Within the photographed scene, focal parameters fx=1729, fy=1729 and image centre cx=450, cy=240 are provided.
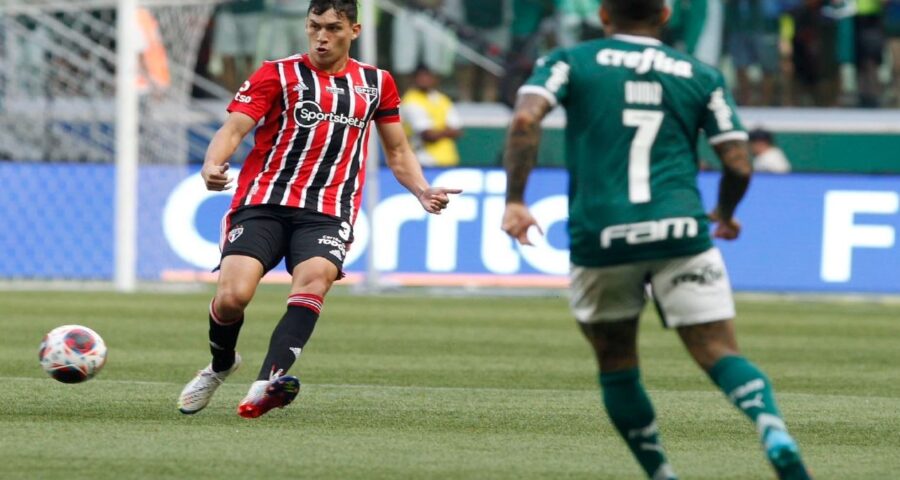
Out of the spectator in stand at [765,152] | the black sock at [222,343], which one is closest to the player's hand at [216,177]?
the black sock at [222,343]

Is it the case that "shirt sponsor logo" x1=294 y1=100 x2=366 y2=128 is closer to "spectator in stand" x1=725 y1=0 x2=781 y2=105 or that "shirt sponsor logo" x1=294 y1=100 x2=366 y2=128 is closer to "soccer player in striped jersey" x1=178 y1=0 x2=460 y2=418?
"soccer player in striped jersey" x1=178 y1=0 x2=460 y2=418

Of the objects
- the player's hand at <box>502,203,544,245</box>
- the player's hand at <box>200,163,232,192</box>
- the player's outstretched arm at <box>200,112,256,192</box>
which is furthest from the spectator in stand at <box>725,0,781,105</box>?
the player's hand at <box>502,203,544,245</box>

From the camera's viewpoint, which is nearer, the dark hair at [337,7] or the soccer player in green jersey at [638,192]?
the soccer player in green jersey at [638,192]

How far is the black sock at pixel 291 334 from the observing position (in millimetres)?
7441

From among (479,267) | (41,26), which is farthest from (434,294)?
(41,26)

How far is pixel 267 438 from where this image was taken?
6.96m

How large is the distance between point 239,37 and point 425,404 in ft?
52.6

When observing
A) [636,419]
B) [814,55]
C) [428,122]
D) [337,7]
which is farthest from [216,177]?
[814,55]

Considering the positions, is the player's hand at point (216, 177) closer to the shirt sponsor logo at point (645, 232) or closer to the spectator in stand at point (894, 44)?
the shirt sponsor logo at point (645, 232)

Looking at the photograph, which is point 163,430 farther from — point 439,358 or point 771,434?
point 439,358

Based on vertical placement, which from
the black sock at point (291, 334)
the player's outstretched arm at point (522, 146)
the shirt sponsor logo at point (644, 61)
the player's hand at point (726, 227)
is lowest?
the black sock at point (291, 334)

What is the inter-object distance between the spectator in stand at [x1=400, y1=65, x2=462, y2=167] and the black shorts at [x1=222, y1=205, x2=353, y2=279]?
42.9 feet

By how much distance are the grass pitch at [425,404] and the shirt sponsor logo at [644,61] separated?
1511mm

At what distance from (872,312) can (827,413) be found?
8588mm
